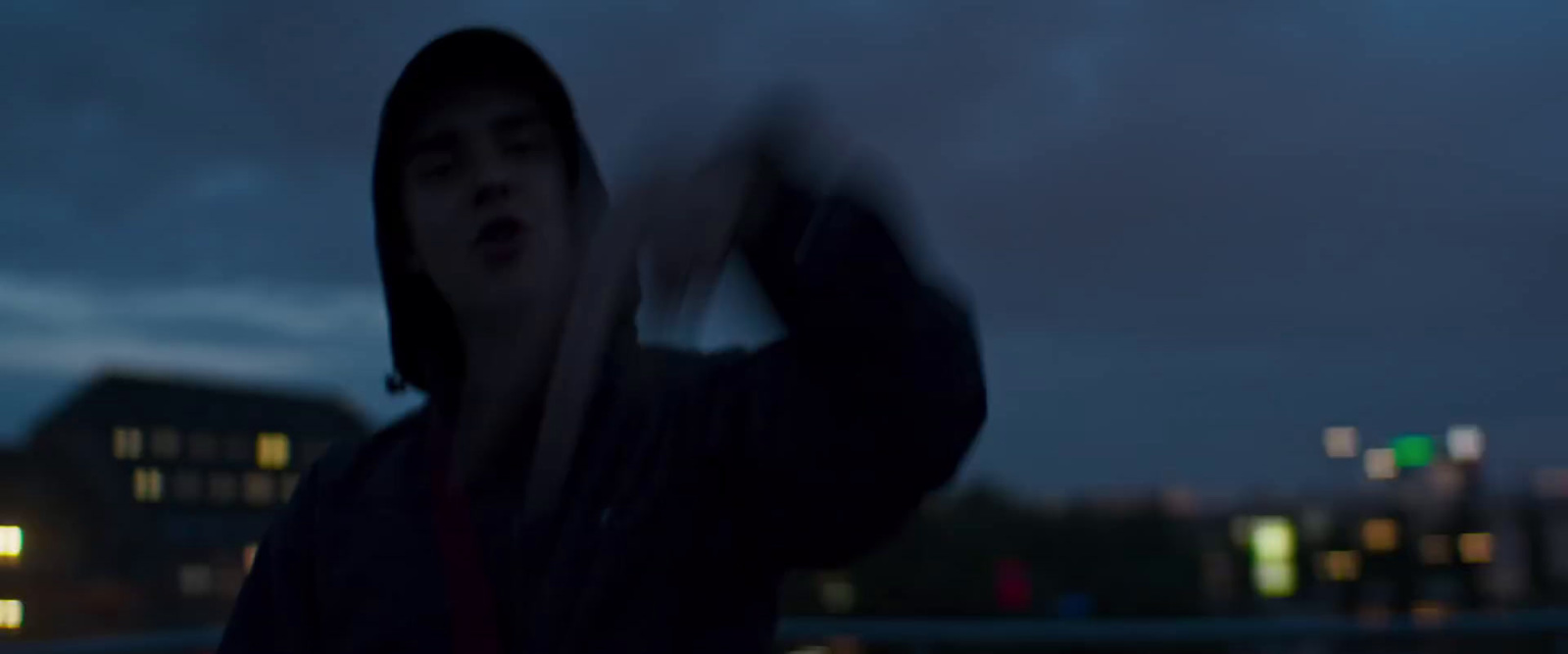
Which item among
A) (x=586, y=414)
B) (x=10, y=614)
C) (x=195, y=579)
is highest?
(x=195, y=579)

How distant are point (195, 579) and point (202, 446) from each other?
708 centimetres

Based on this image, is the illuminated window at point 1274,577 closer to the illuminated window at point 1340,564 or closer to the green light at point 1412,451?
the green light at point 1412,451

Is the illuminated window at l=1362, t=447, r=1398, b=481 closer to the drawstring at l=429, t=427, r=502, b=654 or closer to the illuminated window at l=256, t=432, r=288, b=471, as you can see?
the illuminated window at l=256, t=432, r=288, b=471

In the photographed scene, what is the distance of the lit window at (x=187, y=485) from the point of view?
4622 centimetres

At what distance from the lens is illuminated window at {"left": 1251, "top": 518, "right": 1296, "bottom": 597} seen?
47.0 m

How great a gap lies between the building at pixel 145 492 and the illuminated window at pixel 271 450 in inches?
2.0

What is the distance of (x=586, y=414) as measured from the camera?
1269 mm

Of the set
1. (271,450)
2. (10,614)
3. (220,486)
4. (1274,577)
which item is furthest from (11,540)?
(1274,577)

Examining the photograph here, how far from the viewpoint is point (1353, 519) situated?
67.4 metres

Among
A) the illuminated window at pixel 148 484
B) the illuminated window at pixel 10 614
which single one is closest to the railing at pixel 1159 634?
the illuminated window at pixel 10 614

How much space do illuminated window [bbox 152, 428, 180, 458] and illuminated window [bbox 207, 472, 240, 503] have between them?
1.70 meters

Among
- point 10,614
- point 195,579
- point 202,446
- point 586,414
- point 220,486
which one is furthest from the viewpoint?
point 220,486

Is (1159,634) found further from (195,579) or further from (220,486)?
(220,486)

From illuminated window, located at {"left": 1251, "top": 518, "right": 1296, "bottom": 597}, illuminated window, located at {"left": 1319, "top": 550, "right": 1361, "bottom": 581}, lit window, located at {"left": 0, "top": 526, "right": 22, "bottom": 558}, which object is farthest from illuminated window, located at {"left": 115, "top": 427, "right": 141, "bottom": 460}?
illuminated window, located at {"left": 1319, "top": 550, "right": 1361, "bottom": 581}
